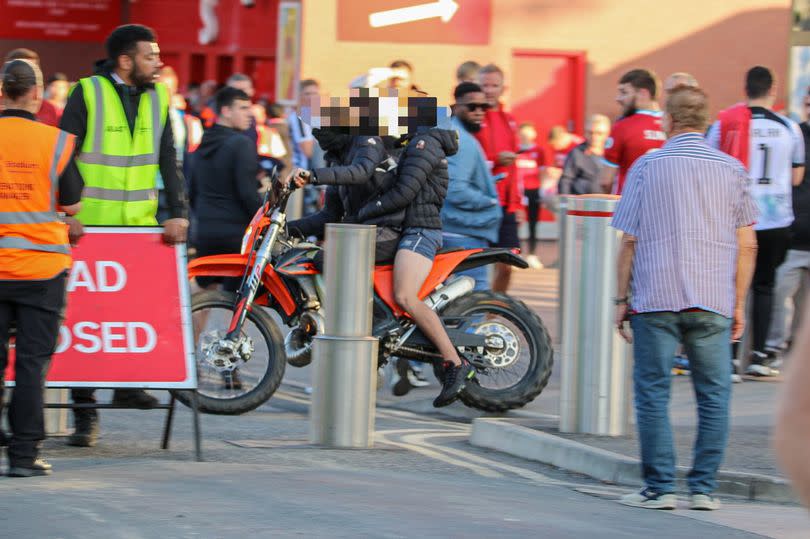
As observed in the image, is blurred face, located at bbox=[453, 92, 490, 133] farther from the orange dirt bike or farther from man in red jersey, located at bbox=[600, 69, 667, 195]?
the orange dirt bike

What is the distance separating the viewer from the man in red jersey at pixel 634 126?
1055 centimetres

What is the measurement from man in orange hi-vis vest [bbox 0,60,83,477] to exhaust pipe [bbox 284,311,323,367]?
255cm

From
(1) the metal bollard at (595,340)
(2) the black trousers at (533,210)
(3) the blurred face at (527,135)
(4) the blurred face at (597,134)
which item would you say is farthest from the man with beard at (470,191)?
(3) the blurred face at (527,135)

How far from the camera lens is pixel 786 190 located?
1030cm

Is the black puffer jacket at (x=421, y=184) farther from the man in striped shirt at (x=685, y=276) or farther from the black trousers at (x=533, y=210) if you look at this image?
the black trousers at (x=533, y=210)

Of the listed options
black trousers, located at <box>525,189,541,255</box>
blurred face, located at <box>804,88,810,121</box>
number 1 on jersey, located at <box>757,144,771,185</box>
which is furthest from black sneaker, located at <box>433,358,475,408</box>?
black trousers, located at <box>525,189,541,255</box>

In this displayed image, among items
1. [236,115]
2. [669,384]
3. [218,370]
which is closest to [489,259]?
[218,370]

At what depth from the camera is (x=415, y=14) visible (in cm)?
2439

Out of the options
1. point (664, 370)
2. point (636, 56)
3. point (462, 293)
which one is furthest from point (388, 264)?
point (636, 56)

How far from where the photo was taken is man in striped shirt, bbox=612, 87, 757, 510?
6.29m

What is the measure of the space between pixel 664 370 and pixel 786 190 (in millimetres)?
4326

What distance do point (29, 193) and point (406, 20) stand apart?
18290mm

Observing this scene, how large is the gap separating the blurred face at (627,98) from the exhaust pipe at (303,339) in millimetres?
3058

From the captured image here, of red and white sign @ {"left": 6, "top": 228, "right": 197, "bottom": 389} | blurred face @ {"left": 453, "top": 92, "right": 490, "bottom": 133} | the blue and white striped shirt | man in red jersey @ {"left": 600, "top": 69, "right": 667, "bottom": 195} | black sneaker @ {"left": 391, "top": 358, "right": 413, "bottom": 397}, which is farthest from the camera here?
man in red jersey @ {"left": 600, "top": 69, "right": 667, "bottom": 195}
